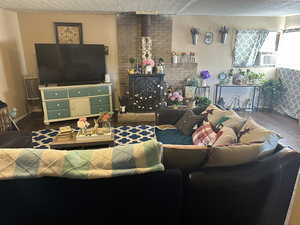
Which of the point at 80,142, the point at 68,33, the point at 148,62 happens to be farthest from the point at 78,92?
the point at 80,142

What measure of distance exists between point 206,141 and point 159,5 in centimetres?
284

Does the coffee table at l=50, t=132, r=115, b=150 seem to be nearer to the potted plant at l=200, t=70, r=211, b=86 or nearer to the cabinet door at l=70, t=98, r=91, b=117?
the cabinet door at l=70, t=98, r=91, b=117

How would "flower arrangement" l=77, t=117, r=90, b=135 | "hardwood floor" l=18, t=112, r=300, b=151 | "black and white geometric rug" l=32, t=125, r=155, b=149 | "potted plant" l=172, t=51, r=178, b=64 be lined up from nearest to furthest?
"flower arrangement" l=77, t=117, r=90, b=135 < "black and white geometric rug" l=32, t=125, r=155, b=149 < "hardwood floor" l=18, t=112, r=300, b=151 < "potted plant" l=172, t=51, r=178, b=64

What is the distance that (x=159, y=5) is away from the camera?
12.7ft

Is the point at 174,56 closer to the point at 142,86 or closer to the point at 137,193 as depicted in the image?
the point at 142,86

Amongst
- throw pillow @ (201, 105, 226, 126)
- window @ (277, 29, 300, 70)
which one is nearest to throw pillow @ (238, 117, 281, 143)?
throw pillow @ (201, 105, 226, 126)

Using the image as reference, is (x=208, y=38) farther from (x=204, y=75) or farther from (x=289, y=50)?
(x=289, y=50)

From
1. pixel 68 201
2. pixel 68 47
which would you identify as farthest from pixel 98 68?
pixel 68 201

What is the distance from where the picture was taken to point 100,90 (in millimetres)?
4750

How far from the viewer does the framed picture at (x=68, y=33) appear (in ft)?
15.8

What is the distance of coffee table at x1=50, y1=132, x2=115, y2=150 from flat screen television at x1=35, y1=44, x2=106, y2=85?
85.6 inches

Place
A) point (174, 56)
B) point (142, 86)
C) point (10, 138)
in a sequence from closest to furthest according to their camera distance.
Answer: point (10, 138) → point (142, 86) → point (174, 56)

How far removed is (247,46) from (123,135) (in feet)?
13.0

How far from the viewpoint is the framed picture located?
15.8 feet
